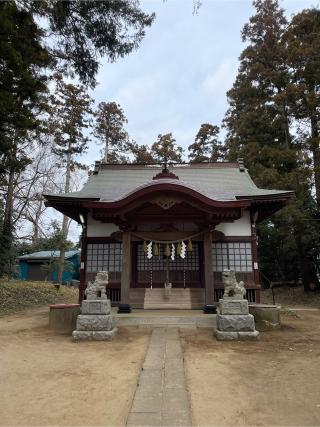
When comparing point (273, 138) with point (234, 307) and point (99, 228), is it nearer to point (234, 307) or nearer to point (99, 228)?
point (99, 228)

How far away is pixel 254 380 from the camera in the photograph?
443cm

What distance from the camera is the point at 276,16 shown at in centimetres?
1888

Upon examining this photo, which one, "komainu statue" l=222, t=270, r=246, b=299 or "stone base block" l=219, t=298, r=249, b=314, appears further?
"komainu statue" l=222, t=270, r=246, b=299

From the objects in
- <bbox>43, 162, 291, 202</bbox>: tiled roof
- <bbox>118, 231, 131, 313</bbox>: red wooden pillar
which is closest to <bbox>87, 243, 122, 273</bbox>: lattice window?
<bbox>118, 231, 131, 313</bbox>: red wooden pillar

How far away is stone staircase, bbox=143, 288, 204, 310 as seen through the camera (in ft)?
32.8

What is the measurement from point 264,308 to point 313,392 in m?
4.38

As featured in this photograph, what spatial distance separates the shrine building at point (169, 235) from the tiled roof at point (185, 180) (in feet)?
0.22

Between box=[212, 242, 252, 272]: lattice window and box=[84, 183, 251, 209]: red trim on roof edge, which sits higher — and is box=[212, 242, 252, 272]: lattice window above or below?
below

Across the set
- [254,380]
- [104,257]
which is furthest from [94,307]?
[254,380]

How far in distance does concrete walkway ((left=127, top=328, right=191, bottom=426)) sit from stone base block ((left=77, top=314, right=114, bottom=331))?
147cm

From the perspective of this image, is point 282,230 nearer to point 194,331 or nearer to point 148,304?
point 148,304

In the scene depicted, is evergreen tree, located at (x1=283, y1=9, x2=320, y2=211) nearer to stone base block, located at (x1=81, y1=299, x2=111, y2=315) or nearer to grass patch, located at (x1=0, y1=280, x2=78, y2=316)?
stone base block, located at (x1=81, y1=299, x2=111, y2=315)

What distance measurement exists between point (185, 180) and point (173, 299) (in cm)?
498

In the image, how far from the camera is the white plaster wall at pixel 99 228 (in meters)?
10.7
